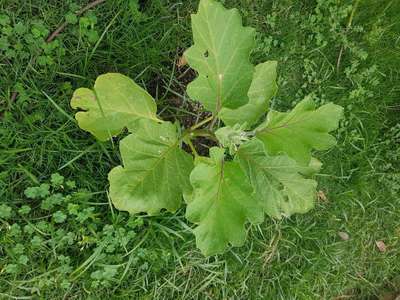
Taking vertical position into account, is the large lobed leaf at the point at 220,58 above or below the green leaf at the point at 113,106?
above

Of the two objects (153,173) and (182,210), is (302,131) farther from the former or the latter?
(182,210)

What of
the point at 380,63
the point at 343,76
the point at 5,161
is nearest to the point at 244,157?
the point at 5,161

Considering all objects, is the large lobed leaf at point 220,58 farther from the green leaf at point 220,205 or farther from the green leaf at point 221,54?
the green leaf at point 220,205

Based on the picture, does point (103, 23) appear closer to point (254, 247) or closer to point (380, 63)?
point (254, 247)

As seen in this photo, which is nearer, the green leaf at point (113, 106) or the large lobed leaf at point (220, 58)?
the large lobed leaf at point (220, 58)

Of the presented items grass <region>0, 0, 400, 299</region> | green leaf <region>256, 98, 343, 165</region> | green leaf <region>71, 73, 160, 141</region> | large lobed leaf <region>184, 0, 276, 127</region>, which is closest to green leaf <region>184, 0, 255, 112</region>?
large lobed leaf <region>184, 0, 276, 127</region>

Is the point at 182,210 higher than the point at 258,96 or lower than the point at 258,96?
lower

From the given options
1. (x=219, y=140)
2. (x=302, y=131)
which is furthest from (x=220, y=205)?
(x=302, y=131)

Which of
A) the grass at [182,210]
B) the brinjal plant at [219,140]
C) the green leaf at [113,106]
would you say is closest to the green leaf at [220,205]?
the brinjal plant at [219,140]
